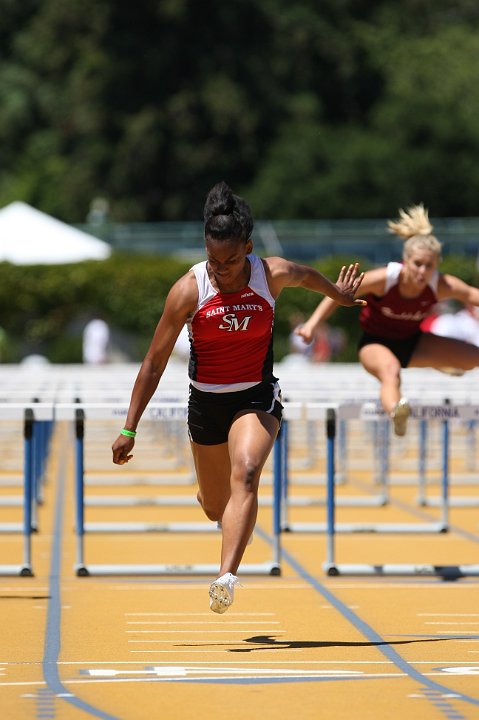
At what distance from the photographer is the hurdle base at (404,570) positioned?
33.2ft

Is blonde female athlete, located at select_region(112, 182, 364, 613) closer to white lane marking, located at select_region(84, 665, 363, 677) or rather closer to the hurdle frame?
white lane marking, located at select_region(84, 665, 363, 677)

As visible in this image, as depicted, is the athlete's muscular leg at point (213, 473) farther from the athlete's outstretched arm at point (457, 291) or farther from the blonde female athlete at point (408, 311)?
the athlete's outstretched arm at point (457, 291)

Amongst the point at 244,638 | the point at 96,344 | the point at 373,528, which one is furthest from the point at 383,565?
the point at 96,344

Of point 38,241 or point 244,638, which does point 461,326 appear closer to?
point 38,241

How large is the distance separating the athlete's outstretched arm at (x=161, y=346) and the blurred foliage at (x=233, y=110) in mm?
55474

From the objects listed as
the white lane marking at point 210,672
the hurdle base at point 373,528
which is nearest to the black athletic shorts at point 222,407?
the white lane marking at point 210,672

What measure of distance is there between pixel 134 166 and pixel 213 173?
310cm

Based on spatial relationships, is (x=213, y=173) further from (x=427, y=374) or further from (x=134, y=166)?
(x=427, y=374)

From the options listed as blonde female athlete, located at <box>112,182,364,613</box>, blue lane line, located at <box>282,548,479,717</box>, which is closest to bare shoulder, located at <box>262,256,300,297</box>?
blonde female athlete, located at <box>112,182,364,613</box>

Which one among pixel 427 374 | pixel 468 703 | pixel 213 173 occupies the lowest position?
pixel 468 703

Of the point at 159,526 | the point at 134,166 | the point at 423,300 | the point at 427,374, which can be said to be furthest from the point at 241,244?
the point at 134,166

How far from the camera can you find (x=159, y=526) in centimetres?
1224

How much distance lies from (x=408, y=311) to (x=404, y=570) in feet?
5.30

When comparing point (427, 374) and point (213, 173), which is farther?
point (213, 173)
